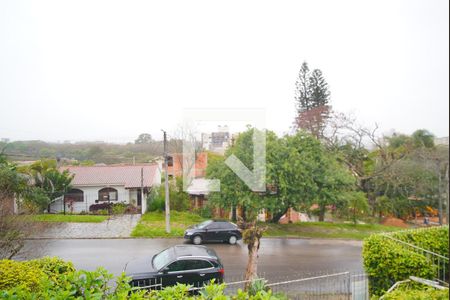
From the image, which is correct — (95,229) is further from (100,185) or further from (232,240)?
(232,240)

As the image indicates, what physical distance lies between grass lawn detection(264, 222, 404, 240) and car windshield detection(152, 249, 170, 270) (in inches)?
140

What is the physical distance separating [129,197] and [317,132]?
20.2 ft

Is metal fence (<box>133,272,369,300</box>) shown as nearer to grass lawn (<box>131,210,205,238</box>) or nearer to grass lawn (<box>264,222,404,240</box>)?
grass lawn (<box>131,210,205,238</box>)

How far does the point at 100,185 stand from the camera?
4.93m

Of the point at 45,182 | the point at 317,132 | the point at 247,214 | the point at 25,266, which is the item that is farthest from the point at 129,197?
the point at 317,132

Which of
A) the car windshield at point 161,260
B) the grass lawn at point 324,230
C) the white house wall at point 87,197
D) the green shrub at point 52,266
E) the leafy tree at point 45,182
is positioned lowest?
the grass lawn at point 324,230

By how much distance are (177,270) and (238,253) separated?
2149 millimetres

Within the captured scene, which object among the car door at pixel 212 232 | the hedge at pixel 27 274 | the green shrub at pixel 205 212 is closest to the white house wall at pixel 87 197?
the hedge at pixel 27 274

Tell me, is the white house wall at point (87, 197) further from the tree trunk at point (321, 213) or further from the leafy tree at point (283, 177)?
the tree trunk at point (321, 213)

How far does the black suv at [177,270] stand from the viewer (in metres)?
4.47

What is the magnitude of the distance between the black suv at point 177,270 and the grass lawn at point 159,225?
1.72m

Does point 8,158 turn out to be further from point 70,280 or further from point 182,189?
point 182,189

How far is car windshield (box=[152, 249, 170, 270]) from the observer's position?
15.3 ft

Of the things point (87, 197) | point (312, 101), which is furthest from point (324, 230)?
point (87, 197)
